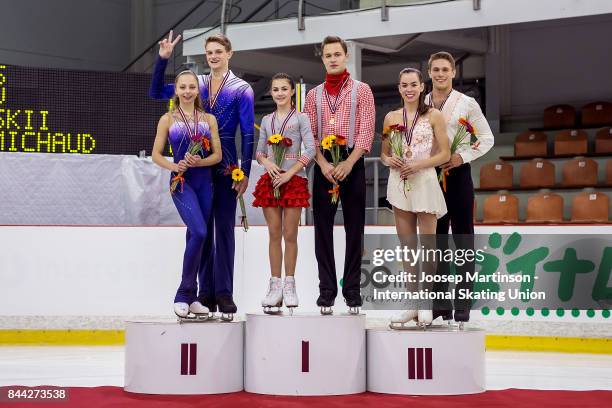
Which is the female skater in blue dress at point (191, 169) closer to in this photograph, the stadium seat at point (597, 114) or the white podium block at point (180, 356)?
the white podium block at point (180, 356)

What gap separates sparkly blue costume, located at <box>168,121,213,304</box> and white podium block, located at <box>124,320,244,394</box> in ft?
0.58

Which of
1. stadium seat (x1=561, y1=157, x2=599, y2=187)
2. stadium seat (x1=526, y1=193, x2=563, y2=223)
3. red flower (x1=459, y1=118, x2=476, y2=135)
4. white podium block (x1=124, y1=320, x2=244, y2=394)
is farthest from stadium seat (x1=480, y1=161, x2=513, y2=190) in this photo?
white podium block (x1=124, y1=320, x2=244, y2=394)

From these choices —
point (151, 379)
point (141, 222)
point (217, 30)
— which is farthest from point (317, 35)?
point (151, 379)

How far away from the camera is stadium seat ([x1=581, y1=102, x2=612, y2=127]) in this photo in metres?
12.9

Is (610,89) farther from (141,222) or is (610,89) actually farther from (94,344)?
Answer: (94,344)

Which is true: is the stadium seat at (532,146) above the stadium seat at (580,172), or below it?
above

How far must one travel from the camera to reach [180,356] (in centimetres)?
498

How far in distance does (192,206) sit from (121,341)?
145 inches

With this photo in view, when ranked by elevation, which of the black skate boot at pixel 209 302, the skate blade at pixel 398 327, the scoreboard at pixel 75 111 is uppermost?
the scoreboard at pixel 75 111

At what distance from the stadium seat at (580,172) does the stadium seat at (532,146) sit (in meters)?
0.75

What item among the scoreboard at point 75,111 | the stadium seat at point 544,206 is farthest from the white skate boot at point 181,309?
the stadium seat at point 544,206

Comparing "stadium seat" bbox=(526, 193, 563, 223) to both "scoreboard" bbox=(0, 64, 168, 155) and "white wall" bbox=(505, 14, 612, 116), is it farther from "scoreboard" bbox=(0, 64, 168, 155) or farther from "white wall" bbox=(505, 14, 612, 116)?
"scoreboard" bbox=(0, 64, 168, 155)

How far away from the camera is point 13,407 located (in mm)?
4543

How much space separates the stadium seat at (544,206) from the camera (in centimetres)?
1119
